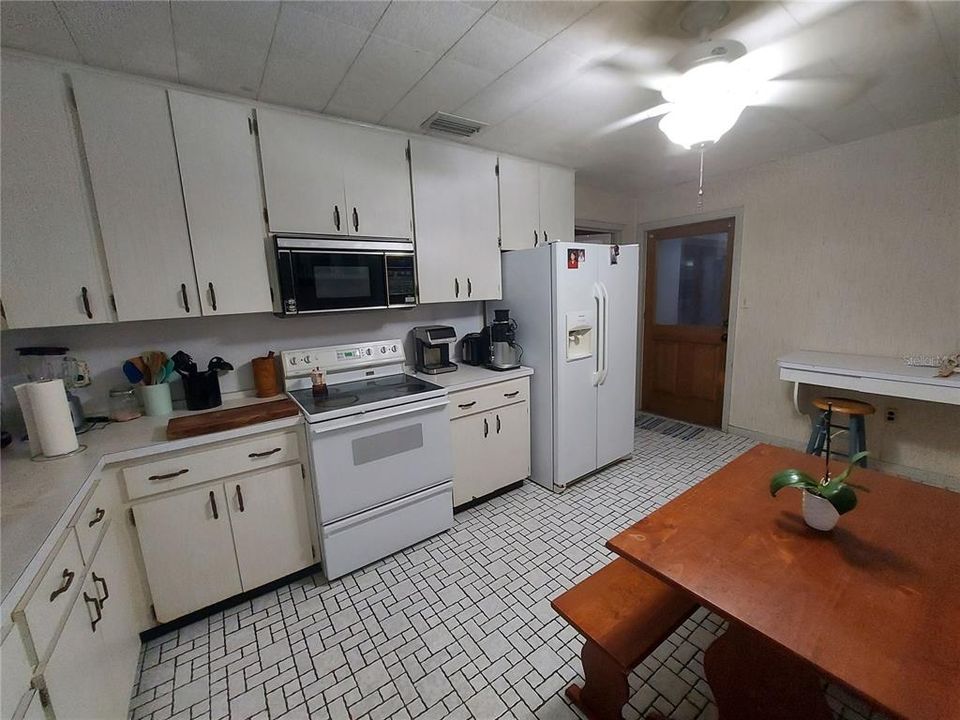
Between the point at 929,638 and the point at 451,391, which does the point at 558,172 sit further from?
the point at 929,638

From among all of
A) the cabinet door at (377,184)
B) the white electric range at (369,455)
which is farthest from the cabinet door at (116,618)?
the cabinet door at (377,184)

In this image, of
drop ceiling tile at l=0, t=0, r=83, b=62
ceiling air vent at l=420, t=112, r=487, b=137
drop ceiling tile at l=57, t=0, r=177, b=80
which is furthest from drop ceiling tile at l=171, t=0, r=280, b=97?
ceiling air vent at l=420, t=112, r=487, b=137

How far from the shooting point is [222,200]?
1.89 m

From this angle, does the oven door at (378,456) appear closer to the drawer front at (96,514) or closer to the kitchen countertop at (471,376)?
the kitchen countertop at (471,376)

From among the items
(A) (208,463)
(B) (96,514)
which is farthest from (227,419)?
(B) (96,514)

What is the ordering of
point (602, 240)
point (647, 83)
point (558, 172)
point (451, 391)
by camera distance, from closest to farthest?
1. point (647, 83)
2. point (451, 391)
3. point (558, 172)
4. point (602, 240)

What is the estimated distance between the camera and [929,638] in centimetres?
84

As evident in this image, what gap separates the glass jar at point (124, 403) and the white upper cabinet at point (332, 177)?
1117mm

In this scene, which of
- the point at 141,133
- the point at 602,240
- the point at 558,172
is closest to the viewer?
the point at 141,133

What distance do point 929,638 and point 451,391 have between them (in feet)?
6.54

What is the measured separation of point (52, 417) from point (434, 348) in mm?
1886

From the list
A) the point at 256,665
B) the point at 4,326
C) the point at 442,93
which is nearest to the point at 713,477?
the point at 256,665

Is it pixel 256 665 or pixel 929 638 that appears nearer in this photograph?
pixel 929 638

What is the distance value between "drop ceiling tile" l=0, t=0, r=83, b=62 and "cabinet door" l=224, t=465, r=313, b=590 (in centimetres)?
182
